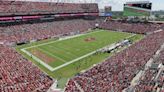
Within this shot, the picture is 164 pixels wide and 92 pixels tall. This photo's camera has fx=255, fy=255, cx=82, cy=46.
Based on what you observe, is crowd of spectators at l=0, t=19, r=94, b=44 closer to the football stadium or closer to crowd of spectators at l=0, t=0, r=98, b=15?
the football stadium

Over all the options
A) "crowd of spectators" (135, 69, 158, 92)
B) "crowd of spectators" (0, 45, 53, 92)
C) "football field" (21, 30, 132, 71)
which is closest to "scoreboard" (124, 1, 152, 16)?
"football field" (21, 30, 132, 71)

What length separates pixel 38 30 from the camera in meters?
64.8

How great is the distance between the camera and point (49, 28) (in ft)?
225

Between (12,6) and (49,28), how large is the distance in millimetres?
11021

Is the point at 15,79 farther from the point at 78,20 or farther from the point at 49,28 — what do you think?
the point at 78,20

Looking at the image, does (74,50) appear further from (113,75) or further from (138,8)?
(138,8)

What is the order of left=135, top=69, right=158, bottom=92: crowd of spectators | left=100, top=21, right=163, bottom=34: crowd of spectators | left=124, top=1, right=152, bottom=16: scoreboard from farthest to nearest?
left=100, top=21, right=163, bottom=34: crowd of spectators → left=124, top=1, right=152, bottom=16: scoreboard → left=135, top=69, right=158, bottom=92: crowd of spectators

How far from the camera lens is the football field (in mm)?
41812

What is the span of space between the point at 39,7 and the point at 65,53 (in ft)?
96.2

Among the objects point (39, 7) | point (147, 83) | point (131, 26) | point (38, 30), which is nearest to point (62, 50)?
point (38, 30)

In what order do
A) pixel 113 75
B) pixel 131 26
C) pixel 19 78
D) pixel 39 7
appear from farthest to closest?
pixel 131 26, pixel 39 7, pixel 113 75, pixel 19 78

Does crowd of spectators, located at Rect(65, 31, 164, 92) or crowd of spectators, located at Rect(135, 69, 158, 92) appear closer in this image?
crowd of spectators, located at Rect(135, 69, 158, 92)

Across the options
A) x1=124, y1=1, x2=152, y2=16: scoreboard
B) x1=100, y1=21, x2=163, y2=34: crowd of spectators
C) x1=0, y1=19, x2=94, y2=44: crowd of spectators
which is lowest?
x1=100, y1=21, x2=163, y2=34: crowd of spectators

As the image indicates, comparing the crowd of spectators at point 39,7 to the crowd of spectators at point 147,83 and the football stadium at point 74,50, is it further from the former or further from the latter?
the crowd of spectators at point 147,83
